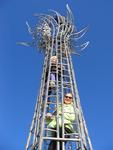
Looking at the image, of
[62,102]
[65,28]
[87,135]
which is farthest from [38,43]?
[87,135]

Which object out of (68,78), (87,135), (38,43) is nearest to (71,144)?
(87,135)

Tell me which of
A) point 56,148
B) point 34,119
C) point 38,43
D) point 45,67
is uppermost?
point 38,43

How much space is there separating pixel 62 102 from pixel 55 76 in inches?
58.2

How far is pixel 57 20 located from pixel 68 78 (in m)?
3.15

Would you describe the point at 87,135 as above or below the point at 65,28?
below

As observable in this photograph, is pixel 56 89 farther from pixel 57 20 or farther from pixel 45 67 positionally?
pixel 57 20

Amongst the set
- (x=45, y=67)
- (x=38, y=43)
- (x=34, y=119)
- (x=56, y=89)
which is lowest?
(x=34, y=119)

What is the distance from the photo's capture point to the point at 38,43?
1742cm

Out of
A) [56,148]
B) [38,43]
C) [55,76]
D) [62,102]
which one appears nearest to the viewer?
[56,148]

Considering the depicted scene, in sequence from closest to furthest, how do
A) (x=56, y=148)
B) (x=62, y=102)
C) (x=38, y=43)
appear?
1. (x=56, y=148)
2. (x=62, y=102)
3. (x=38, y=43)

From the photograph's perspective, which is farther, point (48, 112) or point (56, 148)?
point (48, 112)

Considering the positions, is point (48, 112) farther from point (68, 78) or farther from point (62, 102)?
point (68, 78)

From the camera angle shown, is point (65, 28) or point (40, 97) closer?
point (40, 97)

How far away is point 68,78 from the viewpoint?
16.0 meters
